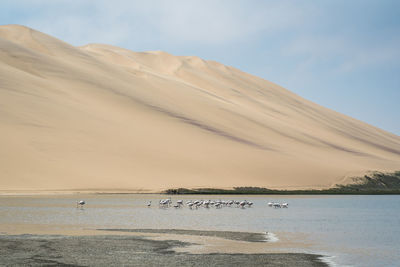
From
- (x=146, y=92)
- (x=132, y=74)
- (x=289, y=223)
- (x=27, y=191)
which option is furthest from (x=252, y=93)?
(x=289, y=223)

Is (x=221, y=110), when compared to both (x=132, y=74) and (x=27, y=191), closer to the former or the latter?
(x=132, y=74)

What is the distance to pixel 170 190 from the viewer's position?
61094 mm

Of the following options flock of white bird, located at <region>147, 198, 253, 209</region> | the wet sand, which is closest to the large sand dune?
flock of white bird, located at <region>147, 198, 253, 209</region>

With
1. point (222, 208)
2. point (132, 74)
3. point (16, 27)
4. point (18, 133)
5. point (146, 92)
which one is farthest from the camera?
point (16, 27)

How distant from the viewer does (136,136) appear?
7712cm

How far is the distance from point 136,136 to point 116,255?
58641mm

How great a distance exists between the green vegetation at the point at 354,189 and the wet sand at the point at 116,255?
128 feet

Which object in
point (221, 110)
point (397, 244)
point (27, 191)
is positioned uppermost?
point (221, 110)

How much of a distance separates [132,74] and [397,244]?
96.6m

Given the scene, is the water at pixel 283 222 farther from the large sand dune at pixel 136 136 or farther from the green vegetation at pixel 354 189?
the large sand dune at pixel 136 136

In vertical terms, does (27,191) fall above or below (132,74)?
below

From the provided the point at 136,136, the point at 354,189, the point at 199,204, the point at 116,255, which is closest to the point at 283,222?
the point at 199,204

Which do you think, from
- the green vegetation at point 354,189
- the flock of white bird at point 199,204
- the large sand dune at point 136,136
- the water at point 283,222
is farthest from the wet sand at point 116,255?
the green vegetation at point 354,189

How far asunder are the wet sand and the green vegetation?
38884 mm
